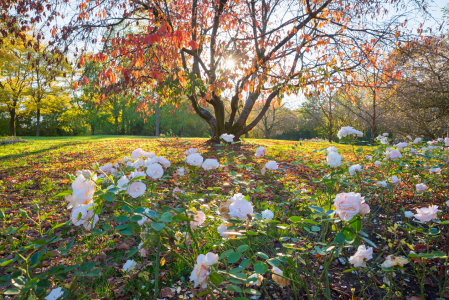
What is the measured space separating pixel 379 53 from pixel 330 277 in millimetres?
7195

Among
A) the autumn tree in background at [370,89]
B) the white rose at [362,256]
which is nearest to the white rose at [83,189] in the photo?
the white rose at [362,256]

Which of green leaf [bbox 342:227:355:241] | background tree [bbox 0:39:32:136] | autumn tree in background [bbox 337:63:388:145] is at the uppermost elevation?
background tree [bbox 0:39:32:136]

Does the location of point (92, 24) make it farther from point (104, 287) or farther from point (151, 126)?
point (151, 126)

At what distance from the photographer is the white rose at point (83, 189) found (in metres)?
0.97

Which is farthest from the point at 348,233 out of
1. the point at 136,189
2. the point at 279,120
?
the point at 279,120

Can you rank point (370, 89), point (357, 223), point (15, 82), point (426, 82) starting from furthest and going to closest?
point (15, 82) → point (370, 89) → point (426, 82) → point (357, 223)

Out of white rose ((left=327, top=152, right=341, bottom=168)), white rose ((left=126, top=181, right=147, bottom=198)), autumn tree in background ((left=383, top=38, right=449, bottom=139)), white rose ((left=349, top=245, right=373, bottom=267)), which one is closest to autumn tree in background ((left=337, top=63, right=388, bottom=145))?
autumn tree in background ((left=383, top=38, right=449, bottom=139))

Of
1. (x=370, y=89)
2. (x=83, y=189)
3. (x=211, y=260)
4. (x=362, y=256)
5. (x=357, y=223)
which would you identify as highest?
(x=370, y=89)

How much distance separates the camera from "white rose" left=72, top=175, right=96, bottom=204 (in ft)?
3.17

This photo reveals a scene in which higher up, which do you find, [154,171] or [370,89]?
[370,89]

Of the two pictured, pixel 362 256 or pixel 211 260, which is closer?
pixel 211 260

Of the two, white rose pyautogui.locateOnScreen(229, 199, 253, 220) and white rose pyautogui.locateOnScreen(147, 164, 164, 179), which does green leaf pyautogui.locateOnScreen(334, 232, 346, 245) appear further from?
white rose pyautogui.locateOnScreen(147, 164, 164, 179)

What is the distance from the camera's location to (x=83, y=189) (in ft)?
3.18

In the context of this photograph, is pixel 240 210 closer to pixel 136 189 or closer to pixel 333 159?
pixel 136 189
